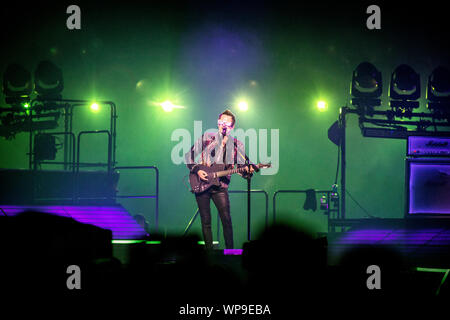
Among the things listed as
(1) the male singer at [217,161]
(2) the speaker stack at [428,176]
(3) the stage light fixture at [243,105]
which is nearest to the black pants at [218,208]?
(1) the male singer at [217,161]

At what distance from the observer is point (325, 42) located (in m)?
7.15

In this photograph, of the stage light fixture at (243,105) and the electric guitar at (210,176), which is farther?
the stage light fixture at (243,105)

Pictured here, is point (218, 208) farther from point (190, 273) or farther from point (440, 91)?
point (440, 91)

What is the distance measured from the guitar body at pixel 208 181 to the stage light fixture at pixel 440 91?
13.4 ft

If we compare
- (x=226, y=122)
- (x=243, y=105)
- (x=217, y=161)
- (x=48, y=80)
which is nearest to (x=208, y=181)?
(x=217, y=161)

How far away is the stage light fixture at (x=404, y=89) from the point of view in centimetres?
611

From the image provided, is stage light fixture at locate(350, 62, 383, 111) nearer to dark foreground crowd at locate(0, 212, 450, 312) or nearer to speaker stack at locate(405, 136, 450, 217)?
speaker stack at locate(405, 136, 450, 217)

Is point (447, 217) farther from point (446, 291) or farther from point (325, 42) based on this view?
point (446, 291)

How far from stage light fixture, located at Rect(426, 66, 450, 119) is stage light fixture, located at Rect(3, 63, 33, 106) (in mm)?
6647

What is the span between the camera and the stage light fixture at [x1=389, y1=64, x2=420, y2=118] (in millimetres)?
6113

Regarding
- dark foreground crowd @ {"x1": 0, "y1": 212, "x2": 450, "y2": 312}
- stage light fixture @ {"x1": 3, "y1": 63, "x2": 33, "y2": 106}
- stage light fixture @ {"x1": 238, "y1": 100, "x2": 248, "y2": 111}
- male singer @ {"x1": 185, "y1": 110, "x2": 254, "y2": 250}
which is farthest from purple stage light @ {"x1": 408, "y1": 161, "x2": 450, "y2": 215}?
stage light fixture @ {"x1": 3, "y1": 63, "x2": 33, "y2": 106}

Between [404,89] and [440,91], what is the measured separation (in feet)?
2.02

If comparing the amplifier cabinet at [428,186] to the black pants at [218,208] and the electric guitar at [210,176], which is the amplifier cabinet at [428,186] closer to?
the electric guitar at [210,176]
